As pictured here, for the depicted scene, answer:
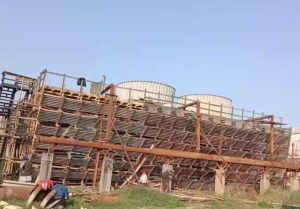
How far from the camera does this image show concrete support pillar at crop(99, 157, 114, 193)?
947 inches

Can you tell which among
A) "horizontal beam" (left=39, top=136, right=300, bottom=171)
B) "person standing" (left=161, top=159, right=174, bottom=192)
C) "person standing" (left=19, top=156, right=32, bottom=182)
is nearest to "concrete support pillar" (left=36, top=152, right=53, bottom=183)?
"horizontal beam" (left=39, top=136, right=300, bottom=171)

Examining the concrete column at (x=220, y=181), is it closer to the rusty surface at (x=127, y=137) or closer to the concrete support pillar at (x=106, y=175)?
the rusty surface at (x=127, y=137)

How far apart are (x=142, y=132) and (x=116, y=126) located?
7.39 ft

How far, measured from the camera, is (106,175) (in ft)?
79.8

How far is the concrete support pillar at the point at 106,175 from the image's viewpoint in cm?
2405

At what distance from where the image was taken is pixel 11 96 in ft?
90.2

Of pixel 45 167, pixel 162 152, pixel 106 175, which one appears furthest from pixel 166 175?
pixel 45 167

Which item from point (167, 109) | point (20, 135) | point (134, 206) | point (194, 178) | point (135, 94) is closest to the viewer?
point (134, 206)

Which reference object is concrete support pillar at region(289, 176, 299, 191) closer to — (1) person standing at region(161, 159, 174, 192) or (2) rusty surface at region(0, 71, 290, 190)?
(2) rusty surface at region(0, 71, 290, 190)

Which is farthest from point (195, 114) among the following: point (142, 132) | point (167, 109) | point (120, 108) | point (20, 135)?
point (20, 135)

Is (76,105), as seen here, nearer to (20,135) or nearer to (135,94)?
(20,135)

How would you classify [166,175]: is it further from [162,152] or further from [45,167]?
[45,167]

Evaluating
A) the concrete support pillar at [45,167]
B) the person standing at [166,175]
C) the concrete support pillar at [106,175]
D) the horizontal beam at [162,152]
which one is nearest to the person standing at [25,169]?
the concrete support pillar at [45,167]

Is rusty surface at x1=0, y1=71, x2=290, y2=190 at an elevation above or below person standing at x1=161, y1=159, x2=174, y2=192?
above
